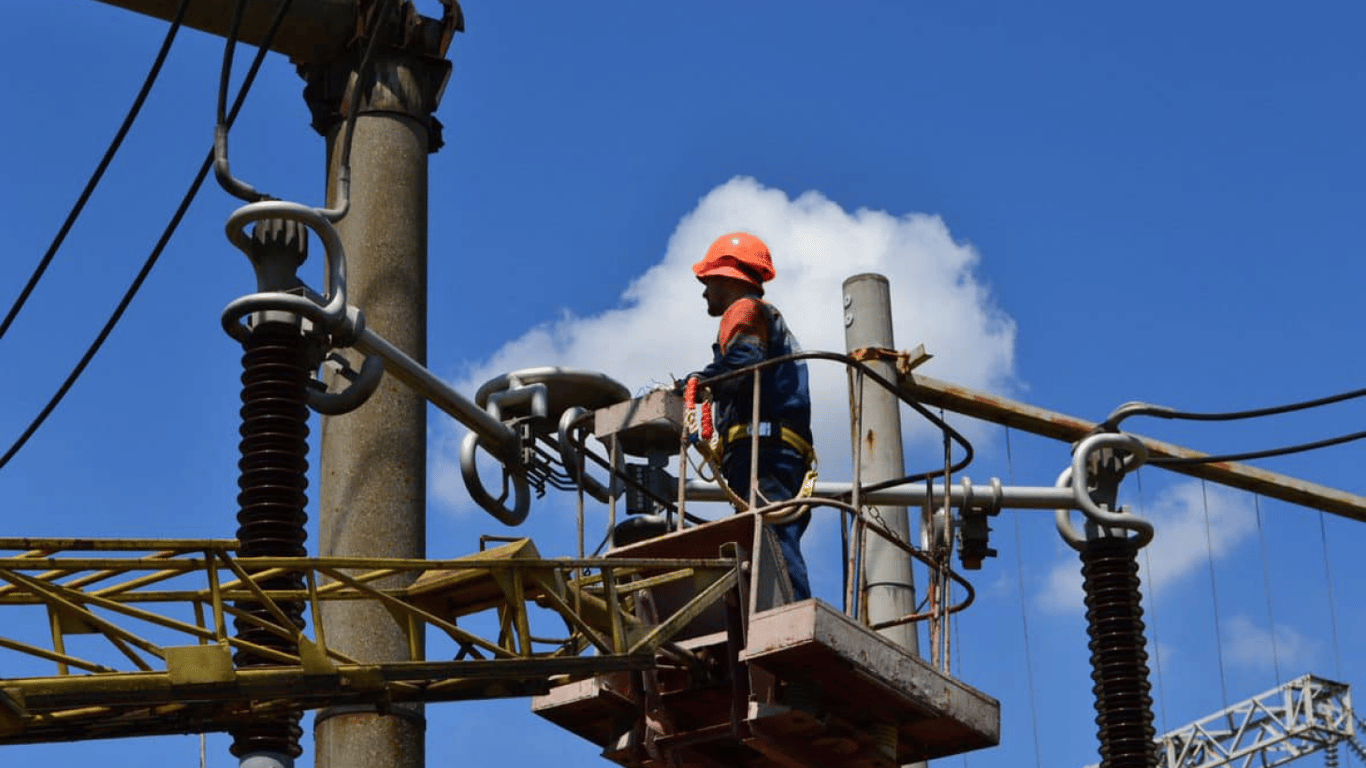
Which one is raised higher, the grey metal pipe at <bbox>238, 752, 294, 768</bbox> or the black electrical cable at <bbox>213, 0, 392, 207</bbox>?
the black electrical cable at <bbox>213, 0, 392, 207</bbox>

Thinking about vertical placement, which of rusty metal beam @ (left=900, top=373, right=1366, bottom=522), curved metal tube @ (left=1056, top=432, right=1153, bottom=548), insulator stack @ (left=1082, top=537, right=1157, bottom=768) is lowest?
insulator stack @ (left=1082, top=537, right=1157, bottom=768)

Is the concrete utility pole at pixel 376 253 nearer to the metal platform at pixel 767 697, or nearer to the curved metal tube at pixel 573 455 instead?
the curved metal tube at pixel 573 455

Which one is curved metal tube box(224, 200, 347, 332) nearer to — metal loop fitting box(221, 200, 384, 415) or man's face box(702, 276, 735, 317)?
metal loop fitting box(221, 200, 384, 415)

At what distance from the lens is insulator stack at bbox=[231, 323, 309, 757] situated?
11430 millimetres

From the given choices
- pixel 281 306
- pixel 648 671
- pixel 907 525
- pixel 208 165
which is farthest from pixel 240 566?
pixel 907 525

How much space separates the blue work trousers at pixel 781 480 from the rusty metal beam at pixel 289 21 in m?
4.12

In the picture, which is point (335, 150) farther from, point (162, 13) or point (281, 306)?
point (281, 306)

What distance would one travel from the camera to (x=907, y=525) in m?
17.6

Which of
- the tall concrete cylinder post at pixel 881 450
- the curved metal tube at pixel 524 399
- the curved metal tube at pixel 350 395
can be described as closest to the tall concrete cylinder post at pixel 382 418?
the curved metal tube at pixel 524 399

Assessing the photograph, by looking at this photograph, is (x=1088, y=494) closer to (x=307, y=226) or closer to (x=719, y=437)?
(x=719, y=437)

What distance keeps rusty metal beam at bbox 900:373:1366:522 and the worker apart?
5.25 meters

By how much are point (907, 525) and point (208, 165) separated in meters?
6.20

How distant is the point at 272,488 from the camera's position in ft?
37.6

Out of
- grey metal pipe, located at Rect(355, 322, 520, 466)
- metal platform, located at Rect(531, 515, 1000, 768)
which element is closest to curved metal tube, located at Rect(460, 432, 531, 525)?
grey metal pipe, located at Rect(355, 322, 520, 466)
